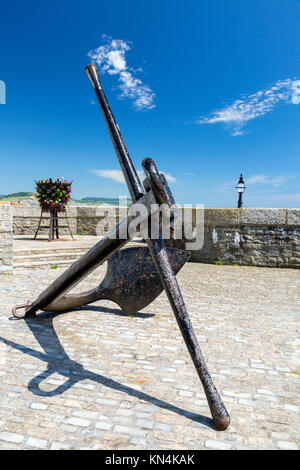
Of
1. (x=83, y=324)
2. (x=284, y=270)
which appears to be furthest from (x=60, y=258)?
(x=284, y=270)

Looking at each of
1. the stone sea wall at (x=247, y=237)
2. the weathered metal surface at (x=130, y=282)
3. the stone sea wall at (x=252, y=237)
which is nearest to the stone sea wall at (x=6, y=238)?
the weathered metal surface at (x=130, y=282)

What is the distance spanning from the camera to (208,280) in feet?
19.4

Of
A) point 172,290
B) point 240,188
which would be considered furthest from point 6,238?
point 240,188

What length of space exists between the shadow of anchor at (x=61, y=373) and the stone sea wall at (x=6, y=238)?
9.87 feet

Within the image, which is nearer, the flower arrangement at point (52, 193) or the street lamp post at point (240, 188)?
the flower arrangement at point (52, 193)

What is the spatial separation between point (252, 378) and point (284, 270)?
16.6ft

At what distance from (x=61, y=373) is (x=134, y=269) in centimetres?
138

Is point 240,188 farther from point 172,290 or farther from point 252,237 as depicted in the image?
point 172,290

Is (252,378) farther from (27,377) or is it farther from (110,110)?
(110,110)

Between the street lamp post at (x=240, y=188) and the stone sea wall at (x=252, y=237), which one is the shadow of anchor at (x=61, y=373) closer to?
the stone sea wall at (x=252, y=237)

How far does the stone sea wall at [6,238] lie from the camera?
576 cm

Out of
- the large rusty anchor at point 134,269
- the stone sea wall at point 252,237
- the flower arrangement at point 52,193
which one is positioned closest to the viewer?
the large rusty anchor at point 134,269

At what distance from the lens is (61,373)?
2.38m

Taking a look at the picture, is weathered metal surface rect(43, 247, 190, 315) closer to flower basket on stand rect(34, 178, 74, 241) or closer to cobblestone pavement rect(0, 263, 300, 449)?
cobblestone pavement rect(0, 263, 300, 449)
